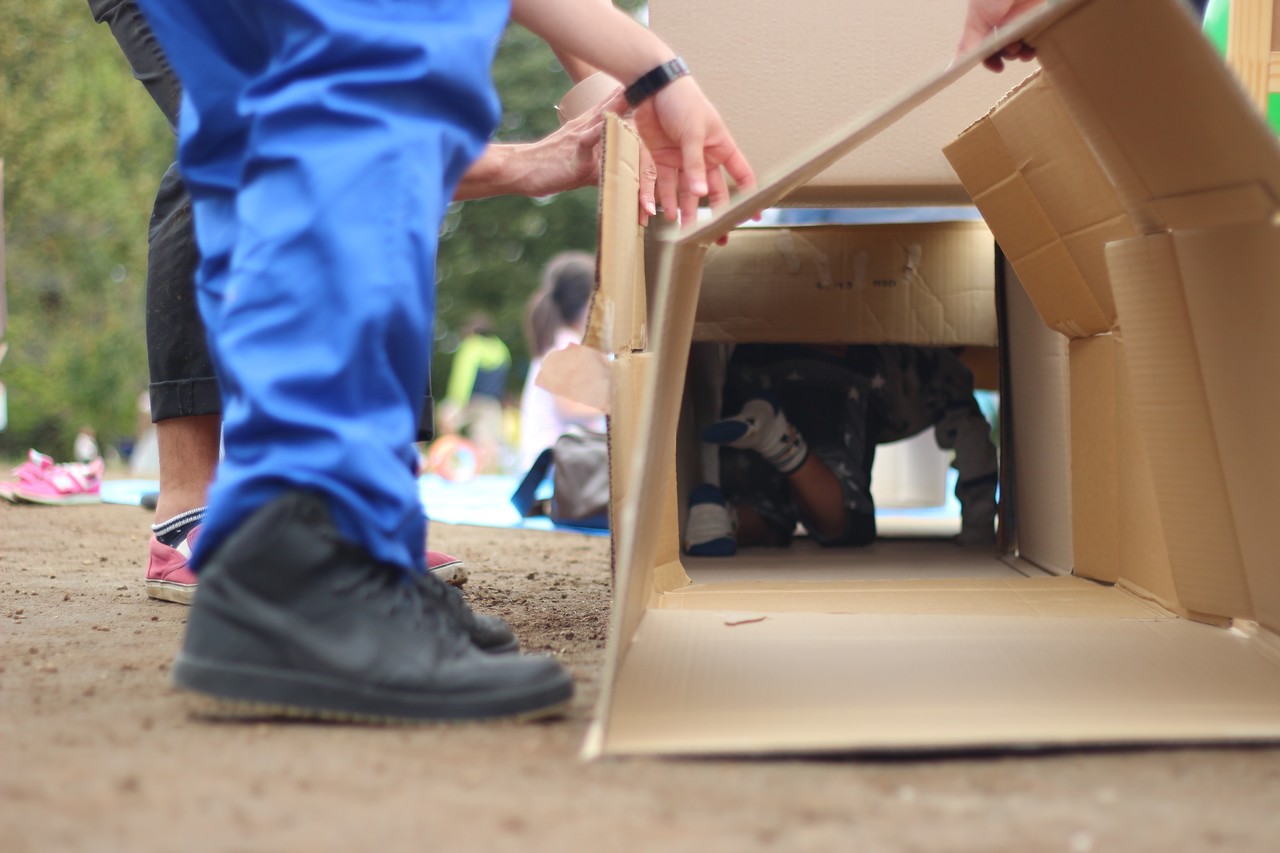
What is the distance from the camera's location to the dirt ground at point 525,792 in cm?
56

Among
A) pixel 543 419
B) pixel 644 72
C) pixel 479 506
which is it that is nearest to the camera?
pixel 644 72

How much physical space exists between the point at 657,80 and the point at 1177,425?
54cm

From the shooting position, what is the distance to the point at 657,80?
1059 millimetres

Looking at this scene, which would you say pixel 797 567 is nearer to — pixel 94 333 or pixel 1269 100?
pixel 1269 100

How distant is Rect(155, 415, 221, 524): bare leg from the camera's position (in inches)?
55.3

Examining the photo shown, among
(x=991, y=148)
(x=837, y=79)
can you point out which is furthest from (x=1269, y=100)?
(x=837, y=79)

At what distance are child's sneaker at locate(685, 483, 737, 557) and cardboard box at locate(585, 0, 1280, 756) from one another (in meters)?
0.45

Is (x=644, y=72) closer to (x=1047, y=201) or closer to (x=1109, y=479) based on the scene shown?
(x=1047, y=201)

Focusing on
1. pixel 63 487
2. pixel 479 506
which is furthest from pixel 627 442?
pixel 63 487

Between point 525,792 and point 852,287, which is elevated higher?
point 852,287

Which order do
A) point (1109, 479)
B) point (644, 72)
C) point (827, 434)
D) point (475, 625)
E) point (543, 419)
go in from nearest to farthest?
point (475, 625) < point (644, 72) < point (1109, 479) < point (827, 434) < point (543, 419)

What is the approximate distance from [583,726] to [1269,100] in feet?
3.71

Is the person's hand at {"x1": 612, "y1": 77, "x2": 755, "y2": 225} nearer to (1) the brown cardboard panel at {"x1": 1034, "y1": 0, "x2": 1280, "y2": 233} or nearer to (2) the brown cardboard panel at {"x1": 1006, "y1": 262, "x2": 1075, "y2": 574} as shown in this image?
(1) the brown cardboard panel at {"x1": 1034, "y1": 0, "x2": 1280, "y2": 233}

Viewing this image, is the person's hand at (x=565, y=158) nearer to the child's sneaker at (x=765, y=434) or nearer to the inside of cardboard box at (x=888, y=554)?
the inside of cardboard box at (x=888, y=554)
